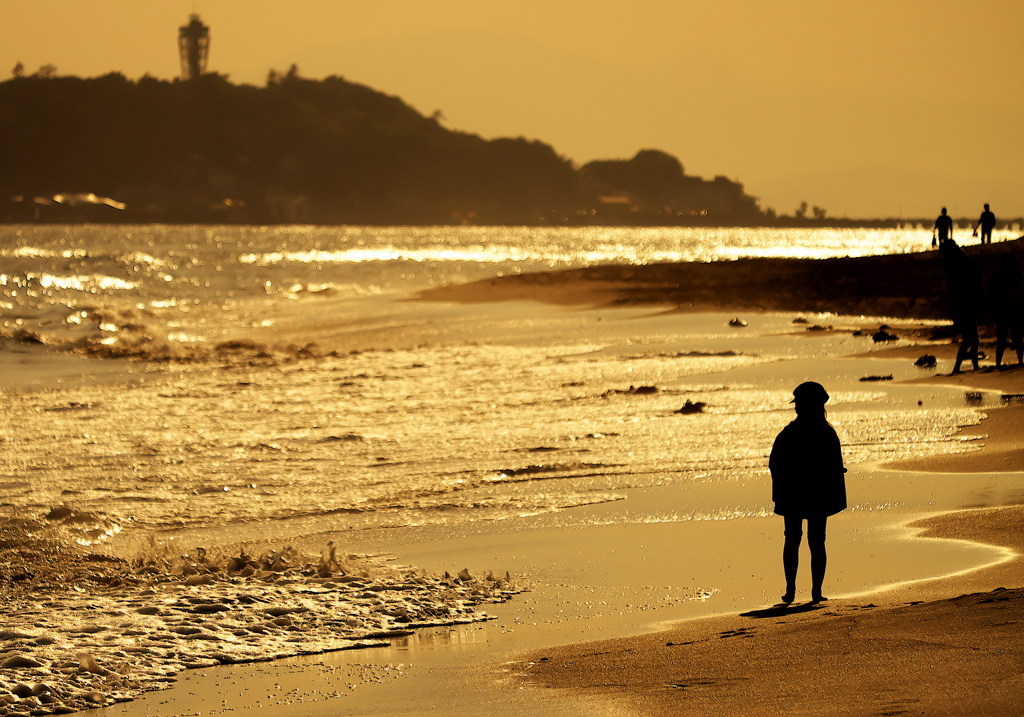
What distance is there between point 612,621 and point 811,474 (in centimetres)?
134

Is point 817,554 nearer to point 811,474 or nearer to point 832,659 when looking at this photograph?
point 811,474

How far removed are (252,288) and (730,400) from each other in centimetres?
4638

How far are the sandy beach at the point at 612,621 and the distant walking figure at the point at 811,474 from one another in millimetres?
271

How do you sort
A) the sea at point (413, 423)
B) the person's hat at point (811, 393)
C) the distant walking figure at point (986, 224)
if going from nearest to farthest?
the person's hat at point (811, 393)
the sea at point (413, 423)
the distant walking figure at point (986, 224)

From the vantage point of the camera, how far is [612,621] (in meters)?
6.59

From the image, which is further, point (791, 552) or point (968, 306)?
point (968, 306)

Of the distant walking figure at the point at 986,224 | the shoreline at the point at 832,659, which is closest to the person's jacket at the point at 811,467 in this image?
the shoreline at the point at 832,659

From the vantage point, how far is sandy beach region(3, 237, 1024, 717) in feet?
17.0

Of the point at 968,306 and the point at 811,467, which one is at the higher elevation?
the point at 968,306

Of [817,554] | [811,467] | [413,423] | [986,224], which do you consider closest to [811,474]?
[811,467]

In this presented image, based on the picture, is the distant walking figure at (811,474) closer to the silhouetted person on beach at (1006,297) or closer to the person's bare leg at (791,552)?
the person's bare leg at (791,552)

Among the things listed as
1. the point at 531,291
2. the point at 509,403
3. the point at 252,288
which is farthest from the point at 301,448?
the point at 252,288

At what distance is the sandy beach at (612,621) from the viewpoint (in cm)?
517

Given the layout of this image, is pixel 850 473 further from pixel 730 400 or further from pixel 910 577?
pixel 730 400
